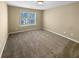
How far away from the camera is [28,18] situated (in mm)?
6762

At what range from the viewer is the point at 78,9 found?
378 centimetres


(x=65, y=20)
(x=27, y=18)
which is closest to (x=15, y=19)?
(x=27, y=18)

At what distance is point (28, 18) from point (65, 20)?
3.25 m

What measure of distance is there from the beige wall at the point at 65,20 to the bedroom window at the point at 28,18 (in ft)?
4.72

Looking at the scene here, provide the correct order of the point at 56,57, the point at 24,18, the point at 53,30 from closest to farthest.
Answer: the point at 56,57 < the point at 53,30 < the point at 24,18

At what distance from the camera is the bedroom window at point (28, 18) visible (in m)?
6.37

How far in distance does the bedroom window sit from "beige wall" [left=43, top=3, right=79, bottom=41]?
1.44m

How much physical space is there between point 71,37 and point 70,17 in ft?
3.55

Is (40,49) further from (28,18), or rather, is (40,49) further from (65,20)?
(28,18)

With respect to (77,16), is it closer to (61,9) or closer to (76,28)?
(76,28)

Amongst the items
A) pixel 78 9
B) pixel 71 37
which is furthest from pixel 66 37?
pixel 78 9

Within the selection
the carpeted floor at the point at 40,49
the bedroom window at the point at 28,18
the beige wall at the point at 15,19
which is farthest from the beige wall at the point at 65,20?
the beige wall at the point at 15,19

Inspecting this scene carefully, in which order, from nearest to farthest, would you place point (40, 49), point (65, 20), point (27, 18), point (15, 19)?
point (40, 49) → point (65, 20) → point (15, 19) → point (27, 18)

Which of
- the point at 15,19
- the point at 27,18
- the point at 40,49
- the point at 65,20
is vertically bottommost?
the point at 40,49
